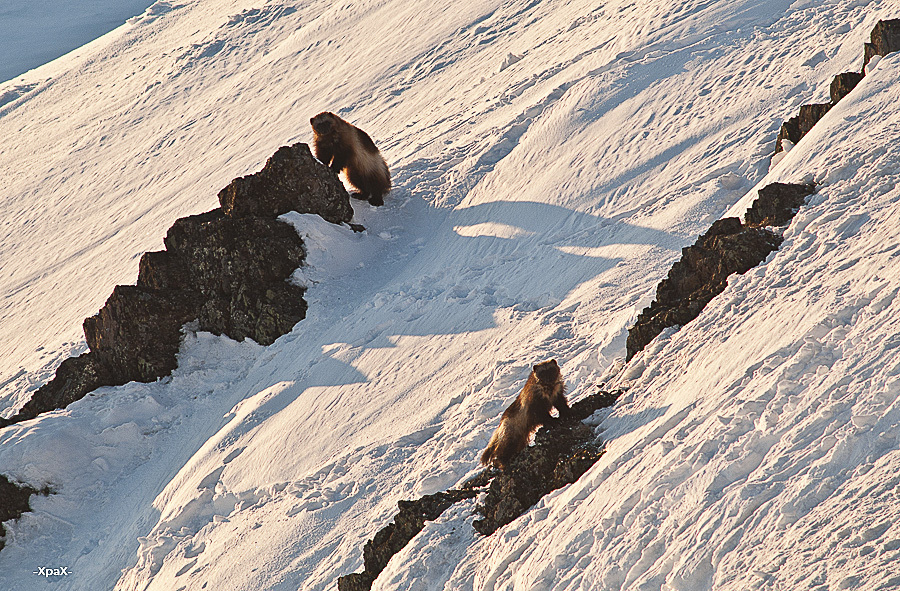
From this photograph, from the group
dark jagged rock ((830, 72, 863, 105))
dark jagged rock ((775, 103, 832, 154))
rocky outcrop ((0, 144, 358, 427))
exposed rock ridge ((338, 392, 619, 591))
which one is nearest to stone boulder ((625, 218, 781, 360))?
exposed rock ridge ((338, 392, 619, 591))

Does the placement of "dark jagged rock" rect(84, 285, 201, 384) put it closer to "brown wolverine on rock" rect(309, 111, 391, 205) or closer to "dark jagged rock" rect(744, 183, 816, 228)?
"brown wolverine on rock" rect(309, 111, 391, 205)

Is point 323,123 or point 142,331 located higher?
point 323,123

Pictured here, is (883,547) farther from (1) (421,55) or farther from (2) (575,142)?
(1) (421,55)

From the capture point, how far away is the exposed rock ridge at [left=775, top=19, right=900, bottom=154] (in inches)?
350

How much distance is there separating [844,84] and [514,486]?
650 centimetres

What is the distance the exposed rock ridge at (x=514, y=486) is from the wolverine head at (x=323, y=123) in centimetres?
647

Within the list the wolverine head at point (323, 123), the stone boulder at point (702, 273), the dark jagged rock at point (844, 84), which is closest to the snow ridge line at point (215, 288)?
the wolverine head at point (323, 123)

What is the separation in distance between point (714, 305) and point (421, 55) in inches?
656

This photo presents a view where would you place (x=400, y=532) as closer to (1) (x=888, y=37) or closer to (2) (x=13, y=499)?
(2) (x=13, y=499)

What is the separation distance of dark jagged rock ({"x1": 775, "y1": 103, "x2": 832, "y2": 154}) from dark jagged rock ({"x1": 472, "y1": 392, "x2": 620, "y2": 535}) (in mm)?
4831

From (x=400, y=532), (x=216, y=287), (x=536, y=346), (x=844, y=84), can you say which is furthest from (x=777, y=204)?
(x=216, y=287)

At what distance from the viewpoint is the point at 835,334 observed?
5102 mm

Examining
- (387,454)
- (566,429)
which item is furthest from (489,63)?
(566,429)

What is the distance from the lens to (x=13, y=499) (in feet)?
32.0
